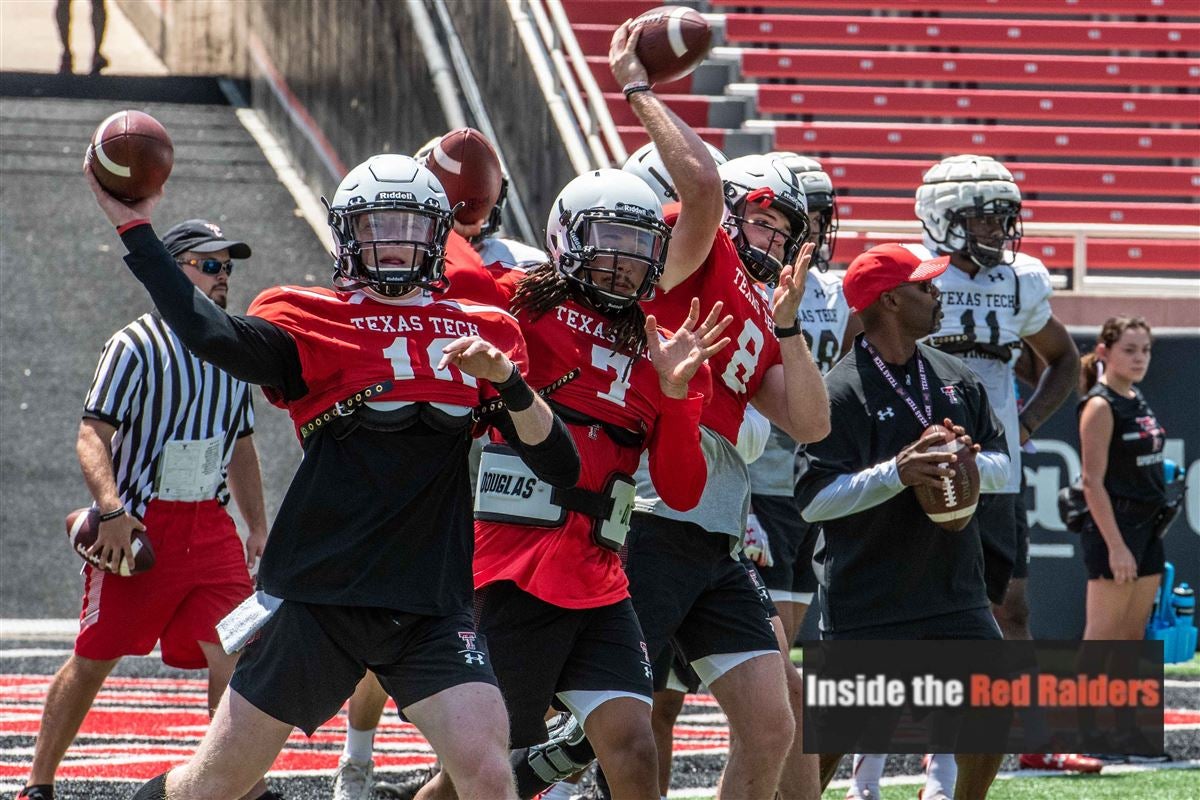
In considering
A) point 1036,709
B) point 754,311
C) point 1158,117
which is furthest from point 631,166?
point 1158,117

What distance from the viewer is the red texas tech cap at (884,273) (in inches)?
214

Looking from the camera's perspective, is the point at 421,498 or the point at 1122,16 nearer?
the point at 421,498

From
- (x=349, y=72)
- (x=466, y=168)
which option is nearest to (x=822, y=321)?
(x=466, y=168)

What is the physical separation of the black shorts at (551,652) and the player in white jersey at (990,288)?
8.82ft

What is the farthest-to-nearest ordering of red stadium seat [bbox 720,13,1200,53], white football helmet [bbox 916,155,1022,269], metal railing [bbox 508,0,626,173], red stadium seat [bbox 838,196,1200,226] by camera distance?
red stadium seat [bbox 720,13,1200,53] → red stadium seat [bbox 838,196,1200,226] → metal railing [bbox 508,0,626,173] → white football helmet [bbox 916,155,1022,269]

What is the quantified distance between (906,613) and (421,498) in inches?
72.8

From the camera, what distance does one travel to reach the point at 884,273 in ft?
17.9

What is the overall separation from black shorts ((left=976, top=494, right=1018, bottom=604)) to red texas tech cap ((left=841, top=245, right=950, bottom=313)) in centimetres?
123

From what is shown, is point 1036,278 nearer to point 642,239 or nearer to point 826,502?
point 826,502

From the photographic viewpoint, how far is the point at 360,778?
19.3 ft

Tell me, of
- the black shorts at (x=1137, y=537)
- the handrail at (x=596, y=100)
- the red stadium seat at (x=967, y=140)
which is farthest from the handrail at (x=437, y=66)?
the black shorts at (x=1137, y=537)

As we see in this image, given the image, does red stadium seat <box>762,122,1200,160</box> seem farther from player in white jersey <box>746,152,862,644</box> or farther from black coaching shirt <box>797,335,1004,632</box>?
black coaching shirt <box>797,335,1004,632</box>

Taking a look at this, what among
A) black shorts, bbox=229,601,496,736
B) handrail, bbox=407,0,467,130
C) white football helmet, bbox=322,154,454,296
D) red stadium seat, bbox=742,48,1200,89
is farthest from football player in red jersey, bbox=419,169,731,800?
red stadium seat, bbox=742,48,1200,89

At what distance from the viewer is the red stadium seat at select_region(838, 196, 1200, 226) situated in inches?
623
